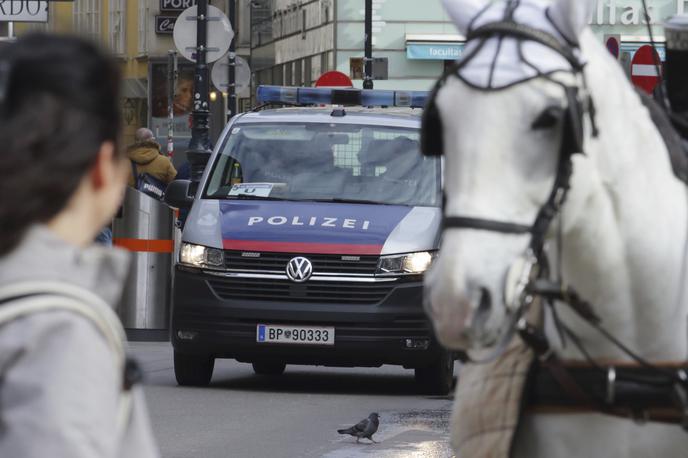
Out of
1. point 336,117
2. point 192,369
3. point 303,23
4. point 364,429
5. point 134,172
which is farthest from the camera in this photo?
point 303,23

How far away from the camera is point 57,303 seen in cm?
242

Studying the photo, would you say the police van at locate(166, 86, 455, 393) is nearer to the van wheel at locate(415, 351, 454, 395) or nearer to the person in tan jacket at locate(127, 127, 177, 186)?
the van wheel at locate(415, 351, 454, 395)

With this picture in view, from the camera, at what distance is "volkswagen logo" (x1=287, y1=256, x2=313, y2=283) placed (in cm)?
1306

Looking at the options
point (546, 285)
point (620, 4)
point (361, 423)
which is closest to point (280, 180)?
point (361, 423)

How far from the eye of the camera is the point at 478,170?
4.14 meters

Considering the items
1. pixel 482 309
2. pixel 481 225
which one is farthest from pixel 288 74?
pixel 482 309

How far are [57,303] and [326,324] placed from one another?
1068 centimetres

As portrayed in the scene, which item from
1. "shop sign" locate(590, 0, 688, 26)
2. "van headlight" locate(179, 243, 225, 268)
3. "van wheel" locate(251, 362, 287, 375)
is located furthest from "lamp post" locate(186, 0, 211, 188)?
"shop sign" locate(590, 0, 688, 26)

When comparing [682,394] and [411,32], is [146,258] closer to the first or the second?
[682,394]

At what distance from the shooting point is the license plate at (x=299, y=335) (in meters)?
13.0

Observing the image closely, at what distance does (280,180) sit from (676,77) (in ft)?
27.8

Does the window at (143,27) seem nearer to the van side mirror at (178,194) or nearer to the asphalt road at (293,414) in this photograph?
the asphalt road at (293,414)

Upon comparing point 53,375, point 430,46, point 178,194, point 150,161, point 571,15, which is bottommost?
point 150,161

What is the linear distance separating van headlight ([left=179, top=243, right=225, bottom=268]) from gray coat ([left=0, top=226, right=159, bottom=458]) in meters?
10.8
